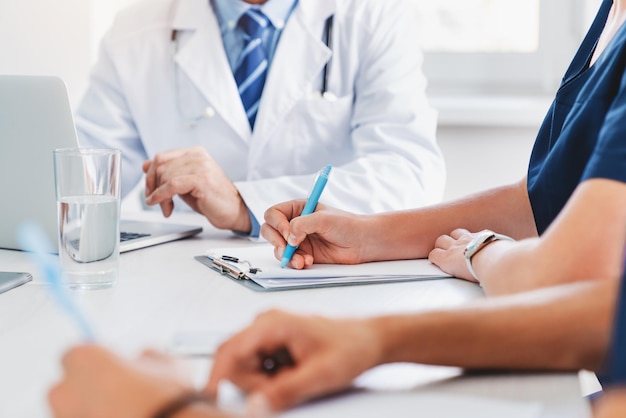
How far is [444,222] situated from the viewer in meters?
1.19

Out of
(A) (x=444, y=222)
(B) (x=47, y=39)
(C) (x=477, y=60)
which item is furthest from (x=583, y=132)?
(C) (x=477, y=60)

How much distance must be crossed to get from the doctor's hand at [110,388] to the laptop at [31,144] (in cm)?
59

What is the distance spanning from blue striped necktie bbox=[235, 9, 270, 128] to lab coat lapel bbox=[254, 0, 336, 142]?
0.03m

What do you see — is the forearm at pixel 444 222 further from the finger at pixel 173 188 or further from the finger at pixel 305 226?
the finger at pixel 173 188

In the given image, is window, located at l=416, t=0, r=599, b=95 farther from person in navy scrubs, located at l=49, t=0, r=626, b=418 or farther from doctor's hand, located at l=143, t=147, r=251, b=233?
person in navy scrubs, located at l=49, t=0, r=626, b=418

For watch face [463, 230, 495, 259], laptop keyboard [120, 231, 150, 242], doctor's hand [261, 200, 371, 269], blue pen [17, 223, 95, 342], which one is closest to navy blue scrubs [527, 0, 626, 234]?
watch face [463, 230, 495, 259]

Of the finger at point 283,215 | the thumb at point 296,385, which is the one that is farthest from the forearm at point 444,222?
the thumb at point 296,385

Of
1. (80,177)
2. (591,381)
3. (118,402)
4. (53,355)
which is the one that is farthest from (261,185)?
(591,381)

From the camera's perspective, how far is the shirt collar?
A: 178cm

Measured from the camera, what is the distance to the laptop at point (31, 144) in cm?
114

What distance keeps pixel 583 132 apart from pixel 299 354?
482 mm

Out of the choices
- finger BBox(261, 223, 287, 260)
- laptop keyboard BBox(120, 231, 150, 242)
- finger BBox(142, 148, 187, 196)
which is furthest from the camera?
finger BBox(142, 148, 187, 196)

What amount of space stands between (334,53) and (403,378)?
1157mm

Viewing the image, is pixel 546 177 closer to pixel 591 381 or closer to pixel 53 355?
pixel 53 355
